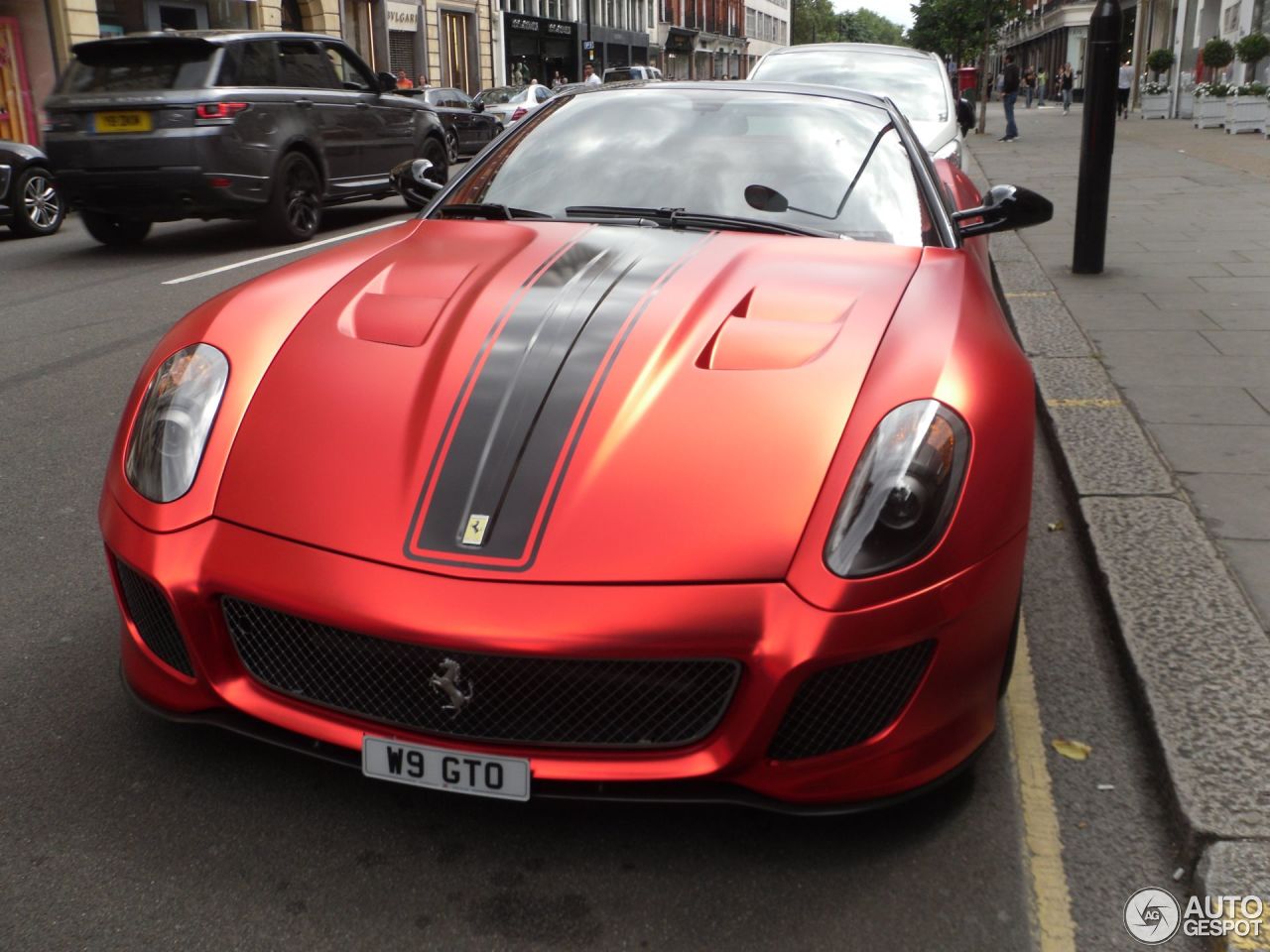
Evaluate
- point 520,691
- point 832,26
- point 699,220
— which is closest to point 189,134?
point 699,220

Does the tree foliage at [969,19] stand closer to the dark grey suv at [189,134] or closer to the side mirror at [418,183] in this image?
the dark grey suv at [189,134]

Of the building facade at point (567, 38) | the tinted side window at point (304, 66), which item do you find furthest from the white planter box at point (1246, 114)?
the building facade at point (567, 38)

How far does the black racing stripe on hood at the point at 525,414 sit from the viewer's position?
→ 2145mm

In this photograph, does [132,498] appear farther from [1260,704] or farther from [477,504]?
[1260,704]

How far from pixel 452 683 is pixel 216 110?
9212mm

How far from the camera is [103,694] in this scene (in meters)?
2.84

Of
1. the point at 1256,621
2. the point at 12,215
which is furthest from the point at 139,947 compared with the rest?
the point at 12,215

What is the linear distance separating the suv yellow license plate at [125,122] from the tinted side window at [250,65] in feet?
2.19

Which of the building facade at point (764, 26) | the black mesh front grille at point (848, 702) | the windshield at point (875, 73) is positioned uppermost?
the building facade at point (764, 26)

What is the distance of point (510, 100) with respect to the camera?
27.2 m

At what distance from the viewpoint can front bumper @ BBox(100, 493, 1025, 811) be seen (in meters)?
2.02

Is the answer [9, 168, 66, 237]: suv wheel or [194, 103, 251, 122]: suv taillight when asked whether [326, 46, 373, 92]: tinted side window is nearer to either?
[194, 103, 251, 122]: suv taillight

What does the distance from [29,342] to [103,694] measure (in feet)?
15.2

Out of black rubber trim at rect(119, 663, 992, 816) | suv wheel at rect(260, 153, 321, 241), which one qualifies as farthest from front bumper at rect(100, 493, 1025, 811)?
suv wheel at rect(260, 153, 321, 241)
